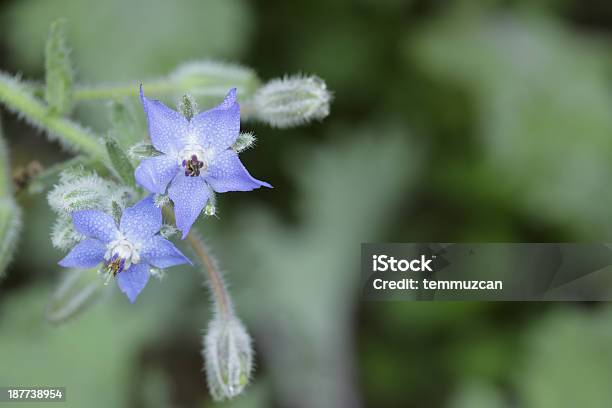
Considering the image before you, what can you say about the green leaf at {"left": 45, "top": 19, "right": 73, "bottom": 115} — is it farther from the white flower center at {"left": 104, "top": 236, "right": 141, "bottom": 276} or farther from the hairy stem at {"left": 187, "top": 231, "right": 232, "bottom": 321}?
the white flower center at {"left": 104, "top": 236, "right": 141, "bottom": 276}

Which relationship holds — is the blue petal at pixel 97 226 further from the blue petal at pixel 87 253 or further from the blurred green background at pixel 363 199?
the blurred green background at pixel 363 199

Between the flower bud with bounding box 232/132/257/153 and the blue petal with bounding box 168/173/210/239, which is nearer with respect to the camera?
the blue petal with bounding box 168/173/210/239

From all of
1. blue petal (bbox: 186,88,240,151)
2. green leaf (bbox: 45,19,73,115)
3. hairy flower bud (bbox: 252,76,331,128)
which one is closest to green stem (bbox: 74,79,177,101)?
green leaf (bbox: 45,19,73,115)

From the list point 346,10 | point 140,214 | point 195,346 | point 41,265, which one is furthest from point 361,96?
point 140,214

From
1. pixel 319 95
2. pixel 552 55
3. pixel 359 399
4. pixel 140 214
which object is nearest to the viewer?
pixel 140 214

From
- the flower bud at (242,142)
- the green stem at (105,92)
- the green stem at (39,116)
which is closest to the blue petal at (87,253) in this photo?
the flower bud at (242,142)

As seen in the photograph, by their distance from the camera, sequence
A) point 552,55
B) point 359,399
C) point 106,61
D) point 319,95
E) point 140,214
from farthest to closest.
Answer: point 552,55 < point 359,399 < point 106,61 < point 319,95 < point 140,214

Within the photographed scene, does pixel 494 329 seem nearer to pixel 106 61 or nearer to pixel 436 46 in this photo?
pixel 436 46
